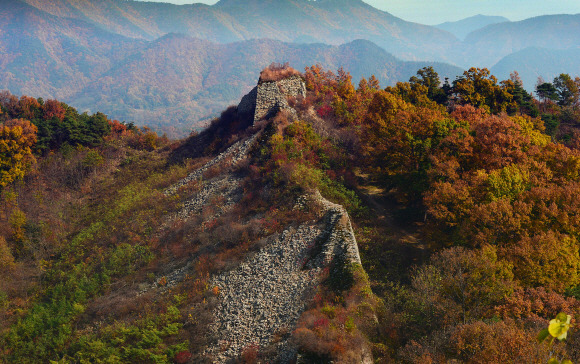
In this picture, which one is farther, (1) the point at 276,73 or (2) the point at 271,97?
(1) the point at 276,73

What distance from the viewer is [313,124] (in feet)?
136

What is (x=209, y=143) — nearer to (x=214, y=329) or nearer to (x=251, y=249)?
(x=251, y=249)

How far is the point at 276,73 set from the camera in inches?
1906

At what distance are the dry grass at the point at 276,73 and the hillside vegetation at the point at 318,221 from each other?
173 inches

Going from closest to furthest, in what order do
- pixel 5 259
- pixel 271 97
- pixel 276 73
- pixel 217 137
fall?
pixel 5 259, pixel 271 97, pixel 217 137, pixel 276 73

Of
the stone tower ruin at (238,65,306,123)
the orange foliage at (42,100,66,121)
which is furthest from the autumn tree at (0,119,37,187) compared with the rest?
the stone tower ruin at (238,65,306,123)

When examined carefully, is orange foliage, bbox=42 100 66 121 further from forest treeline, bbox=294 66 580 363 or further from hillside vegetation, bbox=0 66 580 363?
forest treeline, bbox=294 66 580 363

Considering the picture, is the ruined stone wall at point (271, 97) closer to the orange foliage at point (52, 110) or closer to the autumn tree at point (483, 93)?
the autumn tree at point (483, 93)

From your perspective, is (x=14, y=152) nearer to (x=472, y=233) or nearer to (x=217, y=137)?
(x=217, y=137)

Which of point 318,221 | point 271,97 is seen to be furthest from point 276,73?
point 318,221

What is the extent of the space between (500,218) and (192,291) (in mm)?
20875

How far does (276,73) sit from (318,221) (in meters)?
29.8

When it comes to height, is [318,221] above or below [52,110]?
below

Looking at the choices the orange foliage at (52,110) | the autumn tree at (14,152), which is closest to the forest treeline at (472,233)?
the autumn tree at (14,152)
